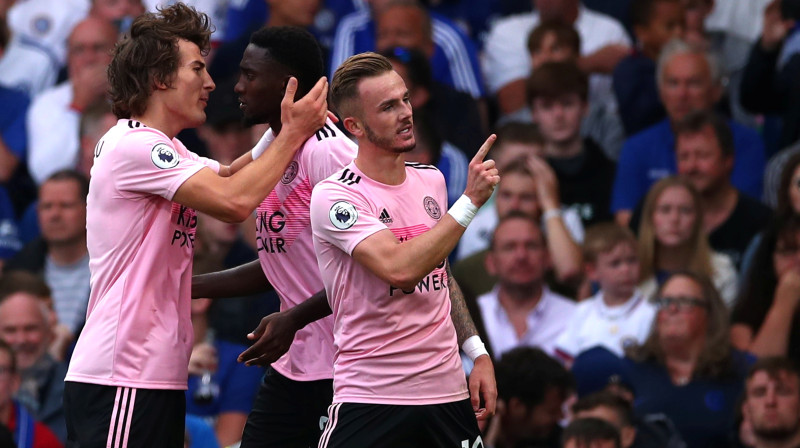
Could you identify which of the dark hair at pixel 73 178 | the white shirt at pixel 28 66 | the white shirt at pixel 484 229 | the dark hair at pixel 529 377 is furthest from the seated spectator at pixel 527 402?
the white shirt at pixel 28 66

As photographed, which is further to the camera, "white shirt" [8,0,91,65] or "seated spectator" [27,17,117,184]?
"white shirt" [8,0,91,65]

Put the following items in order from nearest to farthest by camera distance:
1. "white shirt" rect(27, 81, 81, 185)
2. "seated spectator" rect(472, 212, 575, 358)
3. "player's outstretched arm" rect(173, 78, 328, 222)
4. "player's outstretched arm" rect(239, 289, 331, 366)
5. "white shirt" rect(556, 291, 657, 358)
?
"player's outstretched arm" rect(173, 78, 328, 222)
"player's outstretched arm" rect(239, 289, 331, 366)
"white shirt" rect(556, 291, 657, 358)
"seated spectator" rect(472, 212, 575, 358)
"white shirt" rect(27, 81, 81, 185)

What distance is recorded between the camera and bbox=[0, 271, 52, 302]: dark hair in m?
9.02

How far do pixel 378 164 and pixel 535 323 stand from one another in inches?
161

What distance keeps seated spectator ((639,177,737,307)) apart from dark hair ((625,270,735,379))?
1.63 ft

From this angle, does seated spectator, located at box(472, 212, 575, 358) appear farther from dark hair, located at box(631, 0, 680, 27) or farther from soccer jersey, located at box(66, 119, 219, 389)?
soccer jersey, located at box(66, 119, 219, 389)

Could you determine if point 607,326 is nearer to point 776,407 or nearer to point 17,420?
point 776,407

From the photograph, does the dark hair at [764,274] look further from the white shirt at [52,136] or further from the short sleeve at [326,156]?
the white shirt at [52,136]

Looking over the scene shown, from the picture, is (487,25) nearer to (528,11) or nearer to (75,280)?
(528,11)

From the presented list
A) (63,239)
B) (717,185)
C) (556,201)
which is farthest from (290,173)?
(63,239)

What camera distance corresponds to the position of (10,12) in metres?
12.6

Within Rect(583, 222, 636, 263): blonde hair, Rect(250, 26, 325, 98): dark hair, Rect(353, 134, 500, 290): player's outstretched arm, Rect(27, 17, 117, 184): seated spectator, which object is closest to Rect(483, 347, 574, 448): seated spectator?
Rect(583, 222, 636, 263): blonde hair

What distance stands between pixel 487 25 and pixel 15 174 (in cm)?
400

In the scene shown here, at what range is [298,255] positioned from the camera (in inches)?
217
